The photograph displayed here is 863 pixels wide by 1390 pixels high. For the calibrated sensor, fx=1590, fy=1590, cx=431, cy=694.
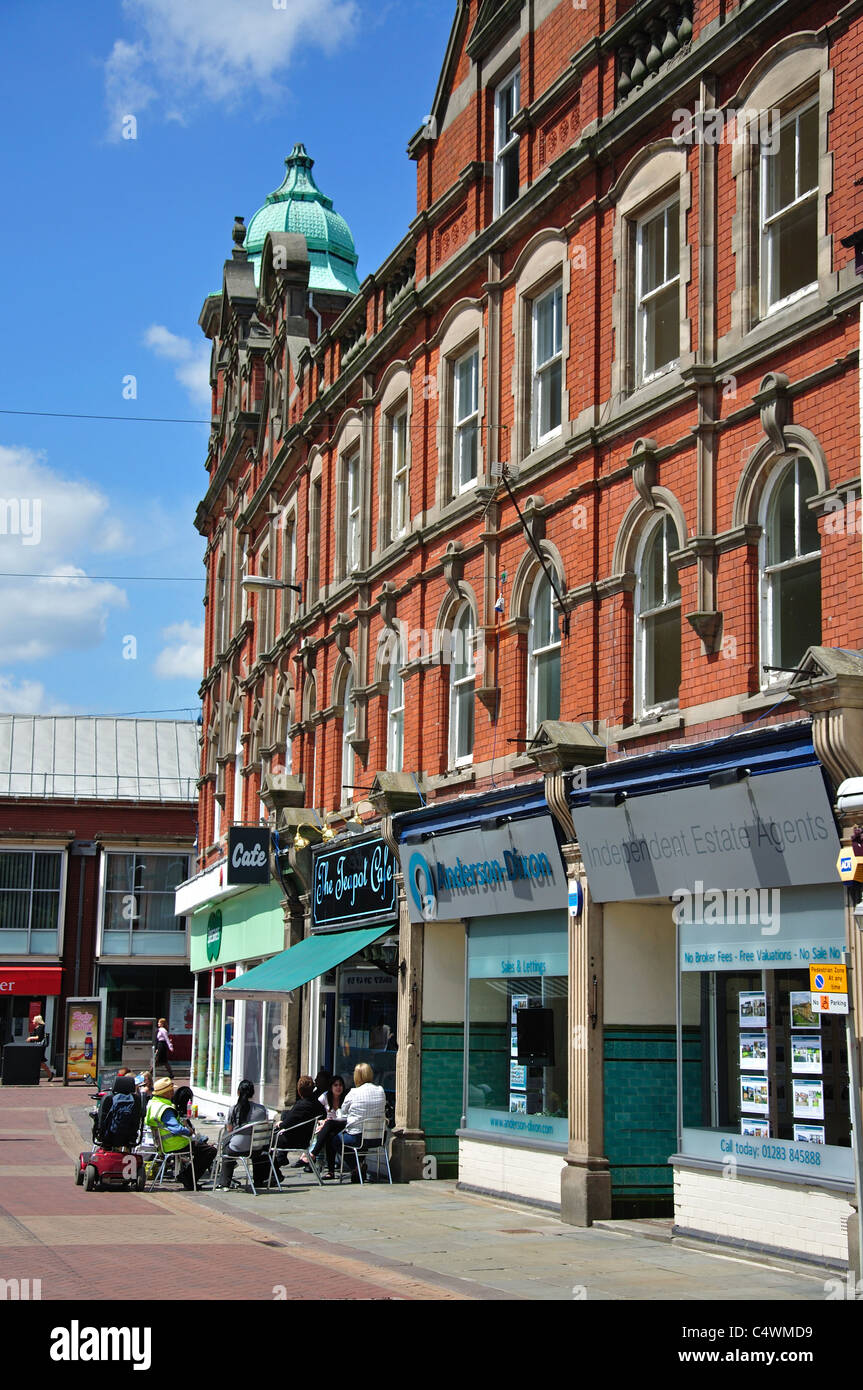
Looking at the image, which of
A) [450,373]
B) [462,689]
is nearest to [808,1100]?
[462,689]

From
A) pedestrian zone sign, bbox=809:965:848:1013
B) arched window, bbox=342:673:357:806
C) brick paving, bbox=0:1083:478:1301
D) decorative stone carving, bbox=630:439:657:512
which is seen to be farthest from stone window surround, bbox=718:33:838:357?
arched window, bbox=342:673:357:806

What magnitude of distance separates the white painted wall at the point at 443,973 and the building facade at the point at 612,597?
2.3 inches

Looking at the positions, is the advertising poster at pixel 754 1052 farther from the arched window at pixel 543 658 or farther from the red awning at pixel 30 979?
the red awning at pixel 30 979

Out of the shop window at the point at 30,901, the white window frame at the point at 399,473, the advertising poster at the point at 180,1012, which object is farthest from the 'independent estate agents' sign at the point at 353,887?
the shop window at the point at 30,901

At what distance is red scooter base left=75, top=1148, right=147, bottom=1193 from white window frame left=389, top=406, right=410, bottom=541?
9382mm

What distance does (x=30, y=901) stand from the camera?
168 feet

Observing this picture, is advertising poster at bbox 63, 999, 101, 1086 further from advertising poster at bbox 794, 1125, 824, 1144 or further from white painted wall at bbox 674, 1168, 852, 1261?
advertising poster at bbox 794, 1125, 824, 1144

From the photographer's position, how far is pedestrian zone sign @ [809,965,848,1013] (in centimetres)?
1230

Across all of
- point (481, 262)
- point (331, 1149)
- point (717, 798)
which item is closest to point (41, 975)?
point (331, 1149)

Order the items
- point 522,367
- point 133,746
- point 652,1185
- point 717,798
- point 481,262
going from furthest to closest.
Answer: point 133,746 < point 481,262 < point 522,367 < point 652,1185 < point 717,798

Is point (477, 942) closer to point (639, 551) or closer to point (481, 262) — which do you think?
point (639, 551)

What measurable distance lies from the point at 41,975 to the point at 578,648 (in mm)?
37703

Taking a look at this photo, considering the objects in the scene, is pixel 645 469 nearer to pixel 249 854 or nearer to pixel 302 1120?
pixel 302 1120

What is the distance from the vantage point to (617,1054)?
1588 cm
